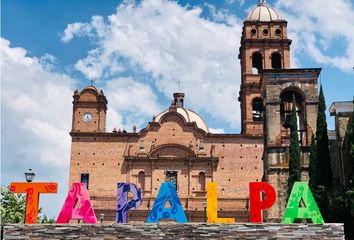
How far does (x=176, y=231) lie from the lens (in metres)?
17.0

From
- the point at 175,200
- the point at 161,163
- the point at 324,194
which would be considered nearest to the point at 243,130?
the point at 161,163

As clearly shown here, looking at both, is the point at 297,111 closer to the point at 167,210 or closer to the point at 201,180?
the point at 201,180

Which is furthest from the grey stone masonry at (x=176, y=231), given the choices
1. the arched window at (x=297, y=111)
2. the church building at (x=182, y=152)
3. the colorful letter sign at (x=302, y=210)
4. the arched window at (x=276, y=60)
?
the arched window at (x=276, y=60)

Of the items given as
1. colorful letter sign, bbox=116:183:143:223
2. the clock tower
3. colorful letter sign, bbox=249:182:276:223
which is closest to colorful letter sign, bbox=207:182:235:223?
colorful letter sign, bbox=249:182:276:223

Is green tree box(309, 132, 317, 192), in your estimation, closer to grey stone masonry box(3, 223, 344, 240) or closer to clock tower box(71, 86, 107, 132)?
grey stone masonry box(3, 223, 344, 240)

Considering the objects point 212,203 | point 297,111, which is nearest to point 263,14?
point 297,111

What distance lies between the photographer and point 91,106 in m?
52.9

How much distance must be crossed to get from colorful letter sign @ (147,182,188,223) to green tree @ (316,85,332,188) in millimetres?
14178

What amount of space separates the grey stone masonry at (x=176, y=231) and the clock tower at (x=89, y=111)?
116 ft

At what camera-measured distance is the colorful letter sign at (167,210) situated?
18.7 m

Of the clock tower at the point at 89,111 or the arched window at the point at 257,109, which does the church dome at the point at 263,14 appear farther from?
the clock tower at the point at 89,111

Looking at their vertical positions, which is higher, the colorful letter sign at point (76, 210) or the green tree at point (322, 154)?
the green tree at point (322, 154)

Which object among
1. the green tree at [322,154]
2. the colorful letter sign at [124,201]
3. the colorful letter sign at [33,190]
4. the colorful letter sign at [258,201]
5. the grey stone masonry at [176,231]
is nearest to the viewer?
the grey stone masonry at [176,231]

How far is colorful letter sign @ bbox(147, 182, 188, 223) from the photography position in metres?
18.7
